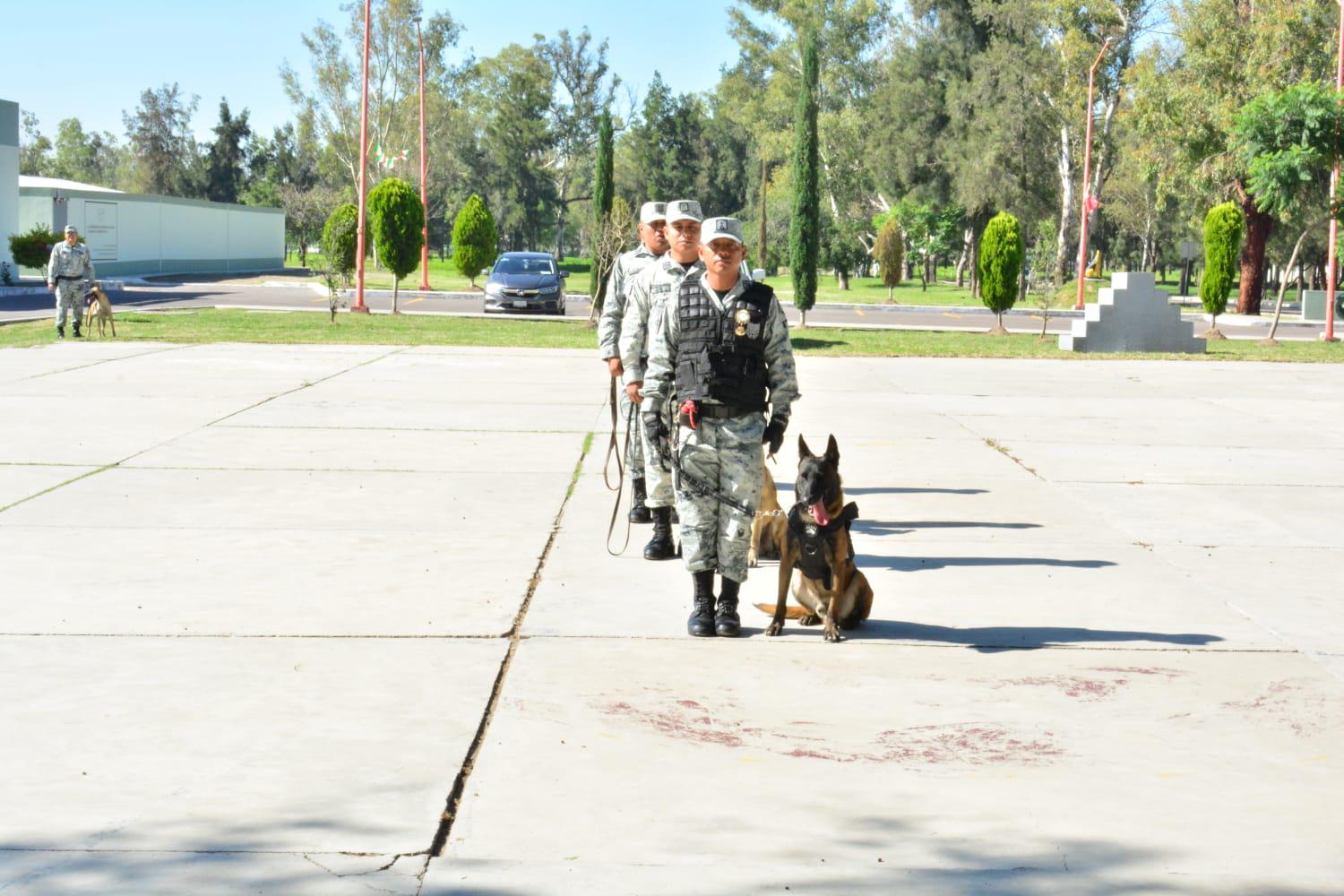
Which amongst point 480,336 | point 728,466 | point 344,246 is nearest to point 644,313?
point 728,466

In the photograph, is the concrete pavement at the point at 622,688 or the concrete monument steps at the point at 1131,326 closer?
the concrete pavement at the point at 622,688

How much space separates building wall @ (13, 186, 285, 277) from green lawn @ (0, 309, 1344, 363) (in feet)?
59.8

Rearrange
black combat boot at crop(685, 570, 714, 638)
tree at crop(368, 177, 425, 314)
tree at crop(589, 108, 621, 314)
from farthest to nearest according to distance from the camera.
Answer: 1. tree at crop(368, 177, 425, 314)
2. tree at crop(589, 108, 621, 314)
3. black combat boot at crop(685, 570, 714, 638)

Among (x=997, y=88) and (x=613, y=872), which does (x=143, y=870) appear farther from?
(x=997, y=88)

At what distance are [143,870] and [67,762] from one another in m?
0.97

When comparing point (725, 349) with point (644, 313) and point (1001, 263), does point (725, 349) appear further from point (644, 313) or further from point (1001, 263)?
point (1001, 263)

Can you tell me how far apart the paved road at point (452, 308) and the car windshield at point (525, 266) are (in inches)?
51.5

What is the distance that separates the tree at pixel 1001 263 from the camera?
3094cm

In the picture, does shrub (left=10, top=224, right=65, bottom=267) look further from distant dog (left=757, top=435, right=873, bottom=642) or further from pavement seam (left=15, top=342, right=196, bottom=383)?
distant dog (left=757, top=435, right=873, bottom=642)

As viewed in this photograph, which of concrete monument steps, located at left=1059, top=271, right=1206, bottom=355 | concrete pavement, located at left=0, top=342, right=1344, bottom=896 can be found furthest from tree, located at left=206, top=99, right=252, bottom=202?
concrete pavement, located at left=0, top=342, right=1344, bottom=896

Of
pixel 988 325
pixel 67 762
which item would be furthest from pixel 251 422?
pixel 988 325

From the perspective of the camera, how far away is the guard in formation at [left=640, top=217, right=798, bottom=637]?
6234mm

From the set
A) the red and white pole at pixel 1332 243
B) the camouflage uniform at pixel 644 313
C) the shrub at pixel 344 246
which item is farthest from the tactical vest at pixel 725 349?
the shrub at pixel 344 246

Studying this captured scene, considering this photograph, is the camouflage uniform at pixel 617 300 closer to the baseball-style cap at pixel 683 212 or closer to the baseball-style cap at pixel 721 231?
the baseball-style cap at pixel 683 212
